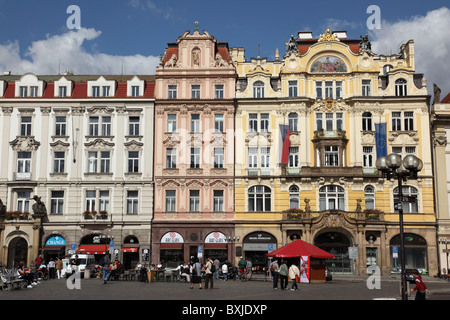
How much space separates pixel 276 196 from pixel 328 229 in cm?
568

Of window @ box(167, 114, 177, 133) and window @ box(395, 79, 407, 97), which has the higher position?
window @ box(395, 79, 407, 97)

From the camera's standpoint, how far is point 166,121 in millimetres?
56375

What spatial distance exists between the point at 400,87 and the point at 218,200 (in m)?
20.7

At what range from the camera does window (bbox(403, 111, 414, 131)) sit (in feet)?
182

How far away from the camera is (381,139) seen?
54.7m

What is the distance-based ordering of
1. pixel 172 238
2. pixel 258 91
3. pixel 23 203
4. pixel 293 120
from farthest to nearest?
pixel 258 91 → pixel 293 120 → pixel 23 203 → pixel 172 238

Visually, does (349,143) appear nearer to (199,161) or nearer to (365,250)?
(365,250)

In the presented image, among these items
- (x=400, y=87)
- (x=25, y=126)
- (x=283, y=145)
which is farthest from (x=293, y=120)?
(x=25, y=126)

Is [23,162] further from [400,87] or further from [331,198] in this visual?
[400,87]

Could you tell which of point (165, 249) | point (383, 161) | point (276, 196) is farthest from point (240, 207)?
point (383, 161)

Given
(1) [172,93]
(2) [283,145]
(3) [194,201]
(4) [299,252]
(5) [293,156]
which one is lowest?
(4) [299,252]

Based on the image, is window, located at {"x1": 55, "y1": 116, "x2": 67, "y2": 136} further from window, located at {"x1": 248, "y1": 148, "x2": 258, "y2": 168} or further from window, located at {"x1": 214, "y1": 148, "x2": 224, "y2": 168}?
window, located at {"x1": 248, "y1": 148, "x2": 258, "y2": 168}

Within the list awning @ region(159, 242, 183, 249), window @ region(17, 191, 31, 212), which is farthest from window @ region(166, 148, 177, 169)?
window @ region(17, 191, 31, 212)

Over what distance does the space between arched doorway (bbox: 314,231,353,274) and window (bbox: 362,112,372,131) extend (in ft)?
34.3
